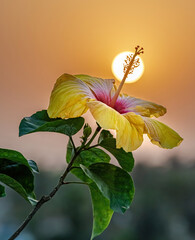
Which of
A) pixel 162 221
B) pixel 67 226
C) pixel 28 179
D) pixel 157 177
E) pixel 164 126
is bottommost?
pixel 67 226

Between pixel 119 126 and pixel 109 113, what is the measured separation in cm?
2

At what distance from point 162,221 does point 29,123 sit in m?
13.2

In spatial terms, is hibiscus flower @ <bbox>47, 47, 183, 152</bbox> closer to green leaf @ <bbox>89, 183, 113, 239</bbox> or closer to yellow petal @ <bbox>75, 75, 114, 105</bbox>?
yellow petal @ <bbox>75, 75, 114, 105</bbox>

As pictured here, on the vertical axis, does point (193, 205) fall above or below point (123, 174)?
below

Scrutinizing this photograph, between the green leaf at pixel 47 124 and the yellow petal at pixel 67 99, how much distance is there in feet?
0.05

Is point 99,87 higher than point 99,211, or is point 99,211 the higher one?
point 99,87

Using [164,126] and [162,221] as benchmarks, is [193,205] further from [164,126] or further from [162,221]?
[164,126]

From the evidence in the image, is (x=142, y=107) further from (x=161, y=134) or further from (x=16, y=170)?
(x=16, y=170)

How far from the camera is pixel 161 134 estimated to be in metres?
0.52

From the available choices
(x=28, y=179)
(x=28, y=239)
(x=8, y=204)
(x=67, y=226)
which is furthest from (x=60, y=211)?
(x=28, y=179)

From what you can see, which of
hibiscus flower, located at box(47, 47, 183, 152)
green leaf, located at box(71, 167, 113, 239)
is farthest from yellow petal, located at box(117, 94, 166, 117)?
green leaf, located at box(71, 167, 113, 239)

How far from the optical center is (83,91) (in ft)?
1.76

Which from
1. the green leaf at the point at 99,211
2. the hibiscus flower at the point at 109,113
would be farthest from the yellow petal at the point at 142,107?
the green leaf at the point at 99,211

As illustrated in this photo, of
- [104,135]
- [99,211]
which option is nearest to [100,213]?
[99,211]
